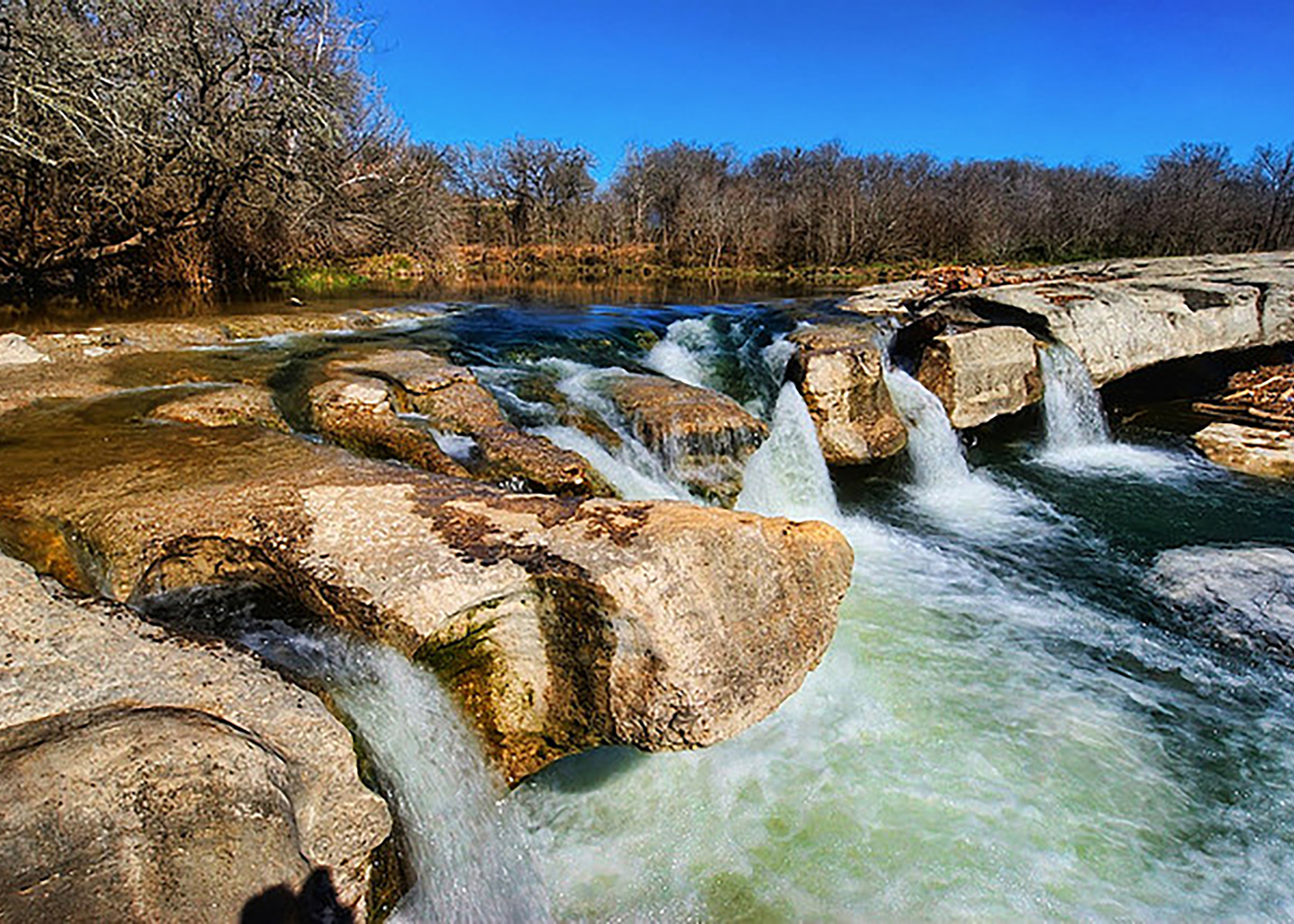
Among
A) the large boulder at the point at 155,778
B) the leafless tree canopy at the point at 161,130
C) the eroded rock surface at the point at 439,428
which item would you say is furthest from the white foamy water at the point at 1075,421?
the leafless tree canopy at the point at 161,130

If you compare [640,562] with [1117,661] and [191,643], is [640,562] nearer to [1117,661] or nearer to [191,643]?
[191,643]

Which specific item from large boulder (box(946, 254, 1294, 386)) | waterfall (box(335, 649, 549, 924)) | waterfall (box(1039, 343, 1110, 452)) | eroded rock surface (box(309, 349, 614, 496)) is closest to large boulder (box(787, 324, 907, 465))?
waterfall (box(1039, 343, 1110, 452))

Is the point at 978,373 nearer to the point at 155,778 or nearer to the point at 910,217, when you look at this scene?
the point at 155,778

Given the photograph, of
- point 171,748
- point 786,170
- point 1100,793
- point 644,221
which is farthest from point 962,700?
point 786,170

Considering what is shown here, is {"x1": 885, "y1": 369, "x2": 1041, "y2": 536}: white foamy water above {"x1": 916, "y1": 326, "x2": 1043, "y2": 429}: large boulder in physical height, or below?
below

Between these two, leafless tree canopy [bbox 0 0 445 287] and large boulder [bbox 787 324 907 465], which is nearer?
large boulder [bbox 787 324 907 465]

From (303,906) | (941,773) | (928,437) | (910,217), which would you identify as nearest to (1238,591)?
(941,773)

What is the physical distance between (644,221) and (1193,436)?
38.5m

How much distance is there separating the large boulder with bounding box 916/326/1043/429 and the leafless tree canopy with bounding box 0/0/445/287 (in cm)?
A: 1009

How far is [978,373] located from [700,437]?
4442 mm

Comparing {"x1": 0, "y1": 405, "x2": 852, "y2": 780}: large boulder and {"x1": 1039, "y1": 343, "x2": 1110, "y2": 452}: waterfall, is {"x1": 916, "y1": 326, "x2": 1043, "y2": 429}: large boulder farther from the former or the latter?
{"x1": 0, "y1": 405, "x2": 852, "y2": 780}: large boulder

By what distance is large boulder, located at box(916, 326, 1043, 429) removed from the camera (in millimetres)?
7793

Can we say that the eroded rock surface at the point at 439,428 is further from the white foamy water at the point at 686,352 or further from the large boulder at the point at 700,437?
the white foamy water at the point at 686,352

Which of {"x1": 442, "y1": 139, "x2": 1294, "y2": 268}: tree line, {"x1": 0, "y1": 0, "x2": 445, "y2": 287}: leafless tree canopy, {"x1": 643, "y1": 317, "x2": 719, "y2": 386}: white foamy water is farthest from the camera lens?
{"x1": 442, "y1": 139, "x2": 1294, "y2": 268}: tree line
